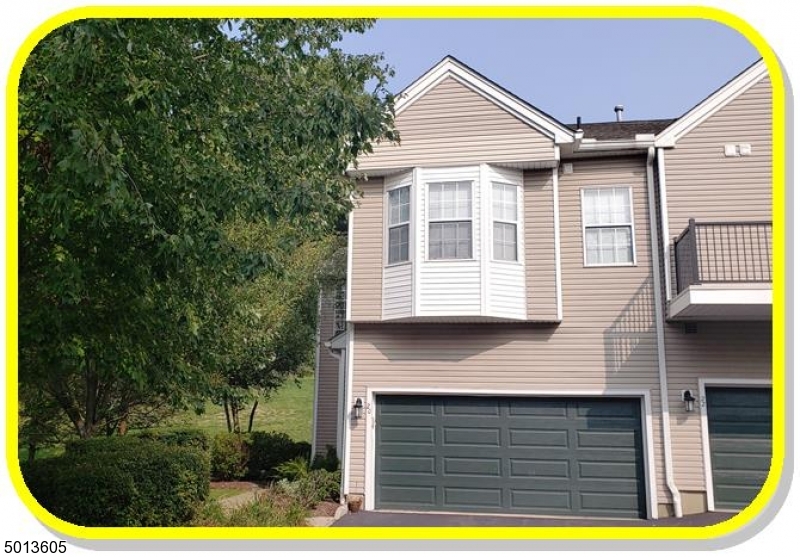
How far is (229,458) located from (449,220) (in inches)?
290

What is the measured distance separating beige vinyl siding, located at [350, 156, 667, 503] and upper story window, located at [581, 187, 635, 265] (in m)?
0.12

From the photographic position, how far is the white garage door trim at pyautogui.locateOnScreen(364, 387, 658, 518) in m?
10.0

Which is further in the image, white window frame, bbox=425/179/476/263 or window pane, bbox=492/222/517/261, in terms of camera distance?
window pane, bbox=492/222/517/261

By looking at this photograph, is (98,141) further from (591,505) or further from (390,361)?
(591,505)

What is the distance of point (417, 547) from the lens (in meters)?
5.95

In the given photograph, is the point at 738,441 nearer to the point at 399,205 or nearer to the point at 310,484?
the point at 399,205

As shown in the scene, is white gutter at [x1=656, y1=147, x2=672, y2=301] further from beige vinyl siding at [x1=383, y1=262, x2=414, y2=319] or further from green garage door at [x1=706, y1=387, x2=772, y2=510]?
beige vinyl siding at [x1=383, y1=262, x2=414, y2=319]

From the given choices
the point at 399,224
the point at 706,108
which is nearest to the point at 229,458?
the point at 399,224

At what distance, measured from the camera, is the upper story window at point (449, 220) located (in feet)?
35.7

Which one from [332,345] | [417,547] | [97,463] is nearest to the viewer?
[417,547]

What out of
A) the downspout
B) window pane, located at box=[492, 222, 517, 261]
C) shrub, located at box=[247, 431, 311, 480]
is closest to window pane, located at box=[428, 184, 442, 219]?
window pane, located at box=[492, 222, 517, 261]

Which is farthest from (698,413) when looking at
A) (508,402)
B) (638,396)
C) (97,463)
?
(97,463)

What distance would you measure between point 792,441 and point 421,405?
5.86 m

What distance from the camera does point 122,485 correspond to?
8062mm
